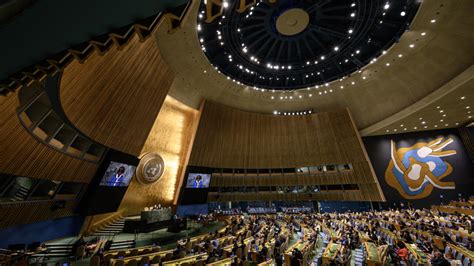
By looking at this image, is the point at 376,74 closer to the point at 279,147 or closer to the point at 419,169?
the point at 419,169

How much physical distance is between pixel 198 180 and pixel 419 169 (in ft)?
78.3

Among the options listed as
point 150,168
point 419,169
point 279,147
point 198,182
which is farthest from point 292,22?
point 419,169

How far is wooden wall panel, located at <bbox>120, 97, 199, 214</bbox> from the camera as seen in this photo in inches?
679

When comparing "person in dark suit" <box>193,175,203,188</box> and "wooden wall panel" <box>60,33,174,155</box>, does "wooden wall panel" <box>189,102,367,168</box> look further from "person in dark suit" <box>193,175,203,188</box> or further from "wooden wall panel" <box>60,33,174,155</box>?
"wooden wall panel" <box>60,33,174,155</box>

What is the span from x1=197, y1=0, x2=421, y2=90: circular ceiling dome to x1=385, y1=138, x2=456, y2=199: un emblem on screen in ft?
39.1

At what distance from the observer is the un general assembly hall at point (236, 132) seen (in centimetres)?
656

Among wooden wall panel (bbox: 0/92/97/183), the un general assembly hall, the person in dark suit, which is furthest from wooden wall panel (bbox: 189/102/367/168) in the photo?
wooden wall panel (bbox: 0/92/97/183)

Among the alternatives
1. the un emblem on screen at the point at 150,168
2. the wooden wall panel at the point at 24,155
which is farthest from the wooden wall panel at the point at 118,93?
the un emblem on screen at the point at 150,168

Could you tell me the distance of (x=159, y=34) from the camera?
43.9ft

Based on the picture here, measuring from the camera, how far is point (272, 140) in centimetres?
2409

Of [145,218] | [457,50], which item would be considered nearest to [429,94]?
[457,50]

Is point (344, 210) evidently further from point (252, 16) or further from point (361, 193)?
point (252, 16)

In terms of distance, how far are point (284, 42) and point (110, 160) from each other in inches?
729

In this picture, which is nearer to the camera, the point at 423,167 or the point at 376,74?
the point at 376,74
